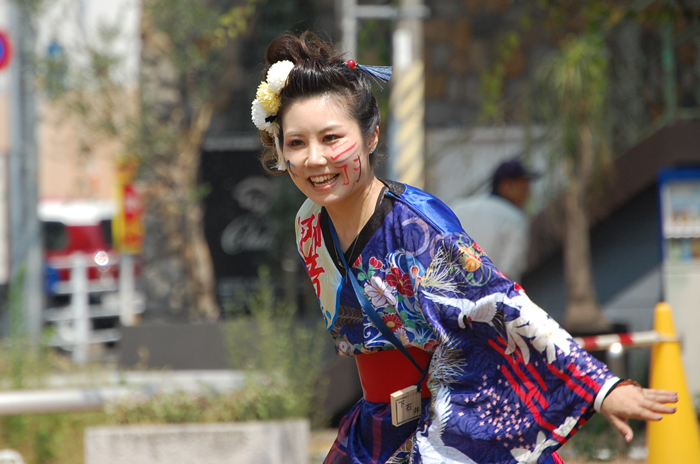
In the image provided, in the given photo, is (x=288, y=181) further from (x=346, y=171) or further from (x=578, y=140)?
(x=346, y=171)

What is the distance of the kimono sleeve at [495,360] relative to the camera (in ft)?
6.87

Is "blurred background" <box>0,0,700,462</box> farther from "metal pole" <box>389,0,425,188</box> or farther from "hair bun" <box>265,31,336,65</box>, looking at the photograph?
"hair bun" <box>265,31,336,65</box>

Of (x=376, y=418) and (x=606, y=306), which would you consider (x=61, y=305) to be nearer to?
(x=606, y=306)

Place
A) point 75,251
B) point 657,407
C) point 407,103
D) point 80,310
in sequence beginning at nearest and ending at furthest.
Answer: point 657,407 → point 407,103 → point 80,310 → point 75,251

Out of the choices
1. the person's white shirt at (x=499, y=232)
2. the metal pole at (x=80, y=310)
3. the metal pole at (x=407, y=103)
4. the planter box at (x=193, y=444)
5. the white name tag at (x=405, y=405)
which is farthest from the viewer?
the metal pole at (x=80, y=310)

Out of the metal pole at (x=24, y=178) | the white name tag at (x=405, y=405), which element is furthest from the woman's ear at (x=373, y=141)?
the metal pole at (x=24, y=178)

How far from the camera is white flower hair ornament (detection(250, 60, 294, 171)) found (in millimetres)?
2334

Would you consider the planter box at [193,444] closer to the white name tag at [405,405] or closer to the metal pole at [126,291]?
the white name tag at [405,405]

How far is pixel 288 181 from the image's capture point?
30.0 ft

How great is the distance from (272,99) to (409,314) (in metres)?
0.72

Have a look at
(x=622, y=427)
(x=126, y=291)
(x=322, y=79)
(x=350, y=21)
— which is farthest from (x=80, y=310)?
(x=622, y=427)

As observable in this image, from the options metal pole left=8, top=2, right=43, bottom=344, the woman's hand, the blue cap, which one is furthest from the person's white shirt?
metal pole left=8, top=2, right=43, bottom=344

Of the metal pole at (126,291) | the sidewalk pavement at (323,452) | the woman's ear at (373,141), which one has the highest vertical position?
the woman's ear at (373,141)

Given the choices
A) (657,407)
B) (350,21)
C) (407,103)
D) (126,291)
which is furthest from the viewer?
(126,291)
